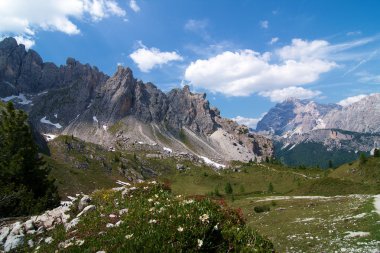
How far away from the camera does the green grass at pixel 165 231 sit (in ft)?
41.4

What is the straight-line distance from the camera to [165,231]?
1309 centimetres

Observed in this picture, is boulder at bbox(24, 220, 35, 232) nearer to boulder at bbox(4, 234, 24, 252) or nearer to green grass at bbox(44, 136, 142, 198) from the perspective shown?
boulder at bbox(4, 234, 24, 252)

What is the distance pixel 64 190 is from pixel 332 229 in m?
110

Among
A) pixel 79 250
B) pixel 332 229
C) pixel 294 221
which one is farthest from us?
pixel 294 221

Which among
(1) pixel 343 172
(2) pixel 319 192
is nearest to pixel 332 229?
(2) pixel 319 192

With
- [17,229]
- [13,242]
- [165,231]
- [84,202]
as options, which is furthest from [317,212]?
[13,242]

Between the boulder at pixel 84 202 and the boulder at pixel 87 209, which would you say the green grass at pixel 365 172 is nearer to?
the boulder at pixel 84 202

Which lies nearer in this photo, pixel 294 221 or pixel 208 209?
pixel 208 209

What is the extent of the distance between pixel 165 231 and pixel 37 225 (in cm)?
1167

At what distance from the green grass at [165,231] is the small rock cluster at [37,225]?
1148 millimetres

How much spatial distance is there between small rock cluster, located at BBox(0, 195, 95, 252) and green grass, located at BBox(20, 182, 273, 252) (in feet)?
3.77

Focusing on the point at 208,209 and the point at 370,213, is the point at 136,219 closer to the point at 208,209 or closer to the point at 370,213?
the point at 208,209

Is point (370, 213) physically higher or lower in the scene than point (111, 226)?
lower

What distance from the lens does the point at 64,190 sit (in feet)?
401
